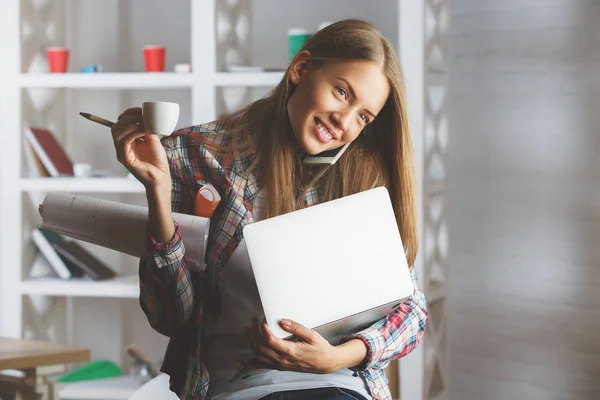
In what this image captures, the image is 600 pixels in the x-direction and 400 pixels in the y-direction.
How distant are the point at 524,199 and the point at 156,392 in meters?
1.70

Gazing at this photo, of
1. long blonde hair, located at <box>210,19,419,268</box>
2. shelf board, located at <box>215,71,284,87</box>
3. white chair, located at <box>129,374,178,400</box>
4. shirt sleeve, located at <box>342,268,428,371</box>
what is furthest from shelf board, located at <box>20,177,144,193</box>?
shirt sleeve, located at <box>342,268,428,371</box>

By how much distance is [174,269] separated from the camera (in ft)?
4.29

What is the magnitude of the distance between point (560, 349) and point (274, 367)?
1.94 meters

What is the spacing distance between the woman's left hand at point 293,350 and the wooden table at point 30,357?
0.75 meters

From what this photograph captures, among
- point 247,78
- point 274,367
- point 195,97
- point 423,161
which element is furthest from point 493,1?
point 274,367

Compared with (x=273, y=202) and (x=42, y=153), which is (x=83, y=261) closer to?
(x=42, y=153)

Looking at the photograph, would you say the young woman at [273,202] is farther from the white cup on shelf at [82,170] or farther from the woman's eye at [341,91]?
the white cup on shelf at [82,170]

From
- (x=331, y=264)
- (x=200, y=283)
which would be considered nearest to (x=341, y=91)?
(x=331, y=264)

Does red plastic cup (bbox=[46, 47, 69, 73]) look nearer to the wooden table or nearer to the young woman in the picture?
the wooden table

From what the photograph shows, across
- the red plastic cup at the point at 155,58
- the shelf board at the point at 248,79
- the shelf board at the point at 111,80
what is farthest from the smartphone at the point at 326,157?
the red plastic cup at the point at 155,58

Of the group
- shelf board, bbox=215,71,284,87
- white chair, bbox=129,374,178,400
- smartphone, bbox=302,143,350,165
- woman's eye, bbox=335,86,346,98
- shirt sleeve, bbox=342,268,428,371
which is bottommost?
white chair, bbox=129,374,178,400

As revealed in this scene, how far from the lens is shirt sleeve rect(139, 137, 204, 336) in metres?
1.29

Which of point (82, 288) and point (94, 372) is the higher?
point (82, 288)

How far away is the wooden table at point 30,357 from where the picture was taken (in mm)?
1807
